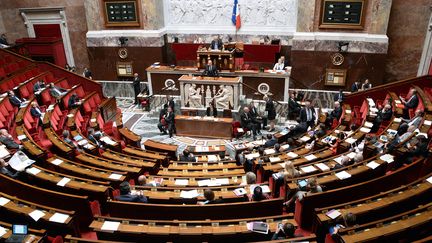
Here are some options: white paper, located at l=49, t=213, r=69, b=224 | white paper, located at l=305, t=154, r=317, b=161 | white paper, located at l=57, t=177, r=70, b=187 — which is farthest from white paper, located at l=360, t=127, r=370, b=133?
white paper, located at l=49, t=213, r=69, b=224

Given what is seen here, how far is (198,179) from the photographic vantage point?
21.9 ft

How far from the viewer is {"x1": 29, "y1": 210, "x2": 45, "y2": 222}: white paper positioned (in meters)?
4.94

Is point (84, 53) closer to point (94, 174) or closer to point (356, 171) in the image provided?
point (94, 174)

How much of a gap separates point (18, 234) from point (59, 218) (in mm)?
595

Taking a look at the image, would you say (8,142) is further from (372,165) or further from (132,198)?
(372,165)

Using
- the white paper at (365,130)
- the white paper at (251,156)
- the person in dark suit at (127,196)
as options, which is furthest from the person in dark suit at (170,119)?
the white paper at (365,130)

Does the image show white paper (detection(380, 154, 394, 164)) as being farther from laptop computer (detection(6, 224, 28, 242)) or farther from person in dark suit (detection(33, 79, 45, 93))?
person in dark suit (detection(33, 79, 45, 93))

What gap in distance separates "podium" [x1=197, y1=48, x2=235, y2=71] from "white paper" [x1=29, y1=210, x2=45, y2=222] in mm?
8742

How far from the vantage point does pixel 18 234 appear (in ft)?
14.6

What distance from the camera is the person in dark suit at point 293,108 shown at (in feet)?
37.6

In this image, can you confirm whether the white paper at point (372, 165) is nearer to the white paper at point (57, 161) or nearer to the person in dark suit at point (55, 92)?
the white paper at point (57, 161)

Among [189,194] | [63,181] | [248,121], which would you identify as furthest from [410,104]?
[63,181]

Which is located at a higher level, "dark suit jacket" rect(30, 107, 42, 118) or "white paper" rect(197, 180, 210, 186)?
"dark suit jacket" rect(30, 107, 42, 118)

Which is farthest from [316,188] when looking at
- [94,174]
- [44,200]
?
[44,200]
